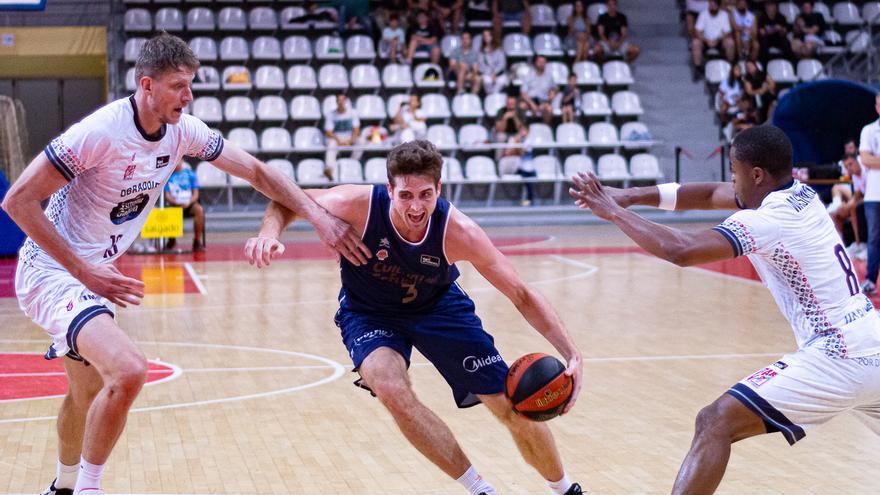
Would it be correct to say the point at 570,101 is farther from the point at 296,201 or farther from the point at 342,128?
the point at 296,201

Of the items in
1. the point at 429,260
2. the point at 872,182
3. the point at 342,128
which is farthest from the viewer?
the point at 342,128

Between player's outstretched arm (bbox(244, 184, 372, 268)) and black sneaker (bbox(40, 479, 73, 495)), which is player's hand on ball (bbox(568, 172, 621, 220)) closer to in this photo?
player's outstretched arm (bbox(244, 184, 372, 268))

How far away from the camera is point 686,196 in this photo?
5.22 meters

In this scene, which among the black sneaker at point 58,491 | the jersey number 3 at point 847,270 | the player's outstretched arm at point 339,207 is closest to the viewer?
the jersey number 3 at point 847,270

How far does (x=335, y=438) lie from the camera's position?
6379 mm

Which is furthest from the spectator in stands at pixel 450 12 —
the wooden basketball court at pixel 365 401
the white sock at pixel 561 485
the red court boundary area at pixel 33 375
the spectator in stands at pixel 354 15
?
the white sock at pixel 561 485

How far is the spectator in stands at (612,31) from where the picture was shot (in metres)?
22.9

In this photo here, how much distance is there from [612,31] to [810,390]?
63.9ft

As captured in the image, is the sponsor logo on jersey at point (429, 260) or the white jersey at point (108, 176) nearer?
the white jersey at point (108, 176)

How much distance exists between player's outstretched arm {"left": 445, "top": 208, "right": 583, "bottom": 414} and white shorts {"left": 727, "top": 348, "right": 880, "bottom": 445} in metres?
0.73

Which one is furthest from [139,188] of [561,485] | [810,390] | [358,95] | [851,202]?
[358,95]

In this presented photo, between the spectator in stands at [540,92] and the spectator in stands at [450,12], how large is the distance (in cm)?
203

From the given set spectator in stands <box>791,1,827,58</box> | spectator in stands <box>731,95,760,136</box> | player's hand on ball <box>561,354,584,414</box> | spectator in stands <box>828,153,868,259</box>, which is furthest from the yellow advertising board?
spectator in stands <box>791,1,827,58</box>

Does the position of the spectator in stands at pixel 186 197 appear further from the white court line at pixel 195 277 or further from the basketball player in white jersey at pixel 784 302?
the basketball player in white jersey at pixel 784 302
